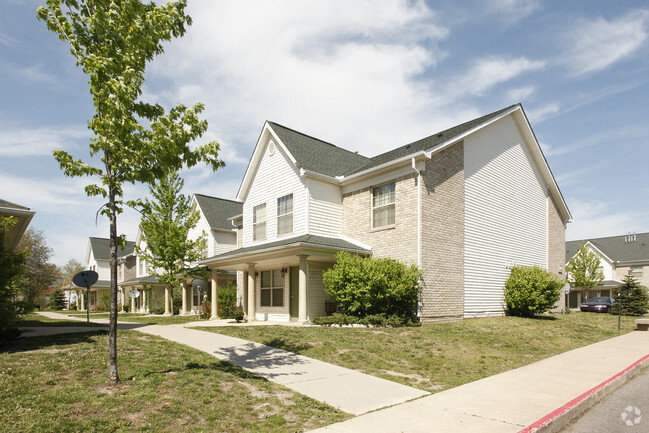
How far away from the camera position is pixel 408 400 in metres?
6.57

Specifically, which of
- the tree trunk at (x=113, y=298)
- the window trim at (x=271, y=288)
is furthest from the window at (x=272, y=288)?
the tree trunk at (x=113, y=298)

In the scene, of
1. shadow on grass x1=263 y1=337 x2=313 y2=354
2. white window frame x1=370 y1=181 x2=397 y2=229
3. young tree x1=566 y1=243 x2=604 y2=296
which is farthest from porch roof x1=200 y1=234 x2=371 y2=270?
young tree x1=566 y1=243 x2=604 y2=296

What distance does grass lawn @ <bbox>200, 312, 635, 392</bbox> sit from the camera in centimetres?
866

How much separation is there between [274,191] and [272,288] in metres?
4.87

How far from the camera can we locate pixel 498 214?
20359 millimetres

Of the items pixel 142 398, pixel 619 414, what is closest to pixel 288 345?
pixel 142 398

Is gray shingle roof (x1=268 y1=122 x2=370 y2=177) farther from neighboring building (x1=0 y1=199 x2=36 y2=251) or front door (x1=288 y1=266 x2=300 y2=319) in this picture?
neighboring building (x1=0 y1=199 x2=36 y2=251)

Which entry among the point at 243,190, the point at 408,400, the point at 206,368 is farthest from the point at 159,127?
the point at 243,190

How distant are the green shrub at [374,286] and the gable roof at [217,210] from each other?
16.7m

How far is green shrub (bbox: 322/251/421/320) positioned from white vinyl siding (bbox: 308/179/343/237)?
2995 millimetres

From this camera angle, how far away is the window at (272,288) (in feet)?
66.9

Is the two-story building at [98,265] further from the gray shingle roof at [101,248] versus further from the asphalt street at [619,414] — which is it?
the asphalt street at [619,414]

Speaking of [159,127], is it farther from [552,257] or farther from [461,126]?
[552,257]

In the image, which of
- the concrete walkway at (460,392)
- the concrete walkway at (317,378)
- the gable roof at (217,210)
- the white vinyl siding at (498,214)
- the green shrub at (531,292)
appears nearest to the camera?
the concrete walkway at (460,392)
